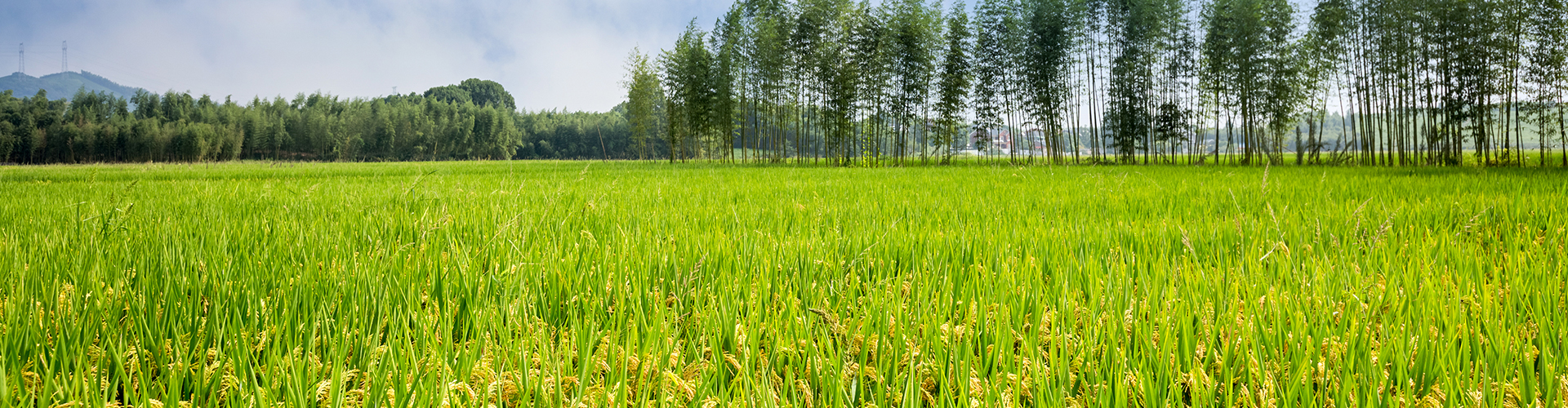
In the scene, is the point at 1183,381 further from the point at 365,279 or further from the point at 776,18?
the point at 776,18

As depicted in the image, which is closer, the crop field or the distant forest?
the crop field

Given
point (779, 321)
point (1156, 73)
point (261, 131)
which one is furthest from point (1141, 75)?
point (261, 131)

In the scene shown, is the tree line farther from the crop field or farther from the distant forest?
the crop field

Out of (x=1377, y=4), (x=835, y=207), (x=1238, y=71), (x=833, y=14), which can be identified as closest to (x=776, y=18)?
(x=833, y=14)

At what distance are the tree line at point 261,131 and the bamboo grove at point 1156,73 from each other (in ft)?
119

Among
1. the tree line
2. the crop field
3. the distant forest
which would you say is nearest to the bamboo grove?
the distant forest

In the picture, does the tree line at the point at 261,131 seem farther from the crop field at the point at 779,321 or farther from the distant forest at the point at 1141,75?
the crop field at the point at 779,321

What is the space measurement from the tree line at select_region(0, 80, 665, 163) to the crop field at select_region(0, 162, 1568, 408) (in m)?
54.6

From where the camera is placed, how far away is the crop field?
67 centimetres

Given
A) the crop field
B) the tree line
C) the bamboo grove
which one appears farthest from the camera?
the tree line

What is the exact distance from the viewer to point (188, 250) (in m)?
1.47

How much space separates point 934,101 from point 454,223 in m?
21.9

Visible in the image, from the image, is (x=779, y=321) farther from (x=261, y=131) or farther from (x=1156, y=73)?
(x=261, y=131)

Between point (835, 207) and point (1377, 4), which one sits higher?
point (1377, 4)
